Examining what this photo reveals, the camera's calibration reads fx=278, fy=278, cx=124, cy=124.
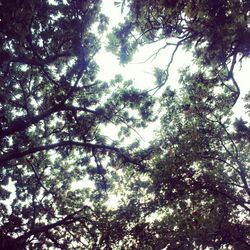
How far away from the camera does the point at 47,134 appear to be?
13.8 m

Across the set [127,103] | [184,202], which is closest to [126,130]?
[127,103]

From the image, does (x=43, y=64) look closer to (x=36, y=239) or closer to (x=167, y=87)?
(x=167, y=87)

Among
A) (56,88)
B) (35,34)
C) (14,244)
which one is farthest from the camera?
(56,88)

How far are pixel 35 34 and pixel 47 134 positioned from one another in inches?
191

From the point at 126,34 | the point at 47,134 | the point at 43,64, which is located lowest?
the point at 126,34

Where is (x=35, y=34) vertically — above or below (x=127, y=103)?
above

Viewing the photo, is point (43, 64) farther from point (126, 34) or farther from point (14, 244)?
point (14, 244)

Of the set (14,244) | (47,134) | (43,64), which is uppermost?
(43,64)

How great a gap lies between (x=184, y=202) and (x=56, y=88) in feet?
28.6

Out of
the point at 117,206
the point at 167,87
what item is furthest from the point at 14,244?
the point at 167,87

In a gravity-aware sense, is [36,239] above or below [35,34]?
below

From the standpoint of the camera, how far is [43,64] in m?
11.9

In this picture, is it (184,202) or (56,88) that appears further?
(184,202)

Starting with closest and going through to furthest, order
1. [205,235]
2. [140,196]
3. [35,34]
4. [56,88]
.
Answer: [35,34] < [56,88] < [205,235] < [140,196]
